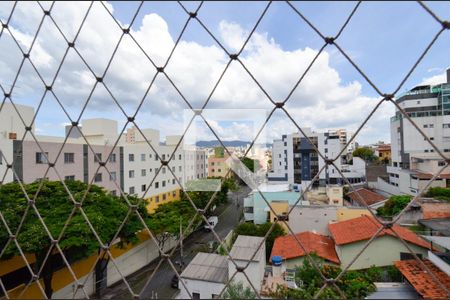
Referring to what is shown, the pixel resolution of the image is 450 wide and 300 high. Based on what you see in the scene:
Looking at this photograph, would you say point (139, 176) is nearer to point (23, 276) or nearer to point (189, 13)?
point (23, 276)

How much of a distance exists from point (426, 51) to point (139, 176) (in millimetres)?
7343

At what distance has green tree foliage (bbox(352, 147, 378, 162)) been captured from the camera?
47.6 ft

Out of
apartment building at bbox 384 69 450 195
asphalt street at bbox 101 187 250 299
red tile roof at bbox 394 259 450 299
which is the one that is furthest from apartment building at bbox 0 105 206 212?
apartment building at bbox 384 69 450 195

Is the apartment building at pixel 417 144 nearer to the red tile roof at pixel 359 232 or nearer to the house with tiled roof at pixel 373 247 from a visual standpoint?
the red tile roof at pixel 359 232

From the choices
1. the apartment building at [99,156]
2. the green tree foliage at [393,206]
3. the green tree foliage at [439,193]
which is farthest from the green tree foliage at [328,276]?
the green tree foliage at [439,193]

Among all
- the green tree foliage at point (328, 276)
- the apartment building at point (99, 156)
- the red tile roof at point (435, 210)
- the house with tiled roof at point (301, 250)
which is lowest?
the house with tiled roof at point (301, 250)

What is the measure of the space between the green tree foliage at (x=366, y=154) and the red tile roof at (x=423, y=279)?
495 inches

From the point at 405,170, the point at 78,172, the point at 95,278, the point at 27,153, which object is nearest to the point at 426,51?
the point at 95,278

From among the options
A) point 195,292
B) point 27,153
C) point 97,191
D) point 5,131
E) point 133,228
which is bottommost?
point 195,292

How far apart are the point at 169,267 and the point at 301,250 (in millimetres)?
2423

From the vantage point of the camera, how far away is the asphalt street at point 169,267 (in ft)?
11.1

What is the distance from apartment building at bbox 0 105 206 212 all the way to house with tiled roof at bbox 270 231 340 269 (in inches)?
77.4

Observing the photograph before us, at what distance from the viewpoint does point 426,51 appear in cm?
43

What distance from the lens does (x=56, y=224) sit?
2.95 m
